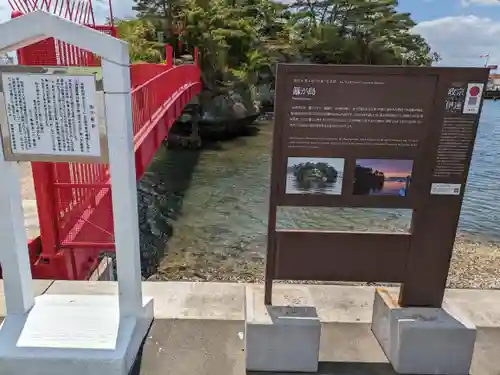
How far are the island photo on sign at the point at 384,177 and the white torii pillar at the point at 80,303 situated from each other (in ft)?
5.20

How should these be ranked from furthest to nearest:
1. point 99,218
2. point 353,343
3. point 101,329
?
point 99,218 → point 353,343 → point 101,329

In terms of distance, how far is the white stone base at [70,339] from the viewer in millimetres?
2883

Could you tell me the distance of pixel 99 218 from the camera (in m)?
5.45

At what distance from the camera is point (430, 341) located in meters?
2.99

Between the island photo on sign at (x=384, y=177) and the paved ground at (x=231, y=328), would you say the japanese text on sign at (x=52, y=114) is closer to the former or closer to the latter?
the paved ground at (x=231, y=328)

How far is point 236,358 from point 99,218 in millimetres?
3031

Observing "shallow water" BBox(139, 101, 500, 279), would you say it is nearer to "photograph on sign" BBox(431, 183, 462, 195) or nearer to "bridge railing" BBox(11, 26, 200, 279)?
"bridge railing" BBox(11, 26, 200, 279)

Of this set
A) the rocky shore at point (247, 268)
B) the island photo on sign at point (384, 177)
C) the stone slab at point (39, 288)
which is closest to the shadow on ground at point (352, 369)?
the island photo on sign at point (384, 177)

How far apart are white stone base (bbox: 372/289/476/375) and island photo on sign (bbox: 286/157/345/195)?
108 centimetres

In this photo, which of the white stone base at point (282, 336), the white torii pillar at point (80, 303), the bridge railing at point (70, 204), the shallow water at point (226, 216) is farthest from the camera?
the shallow water at point (226, 216)

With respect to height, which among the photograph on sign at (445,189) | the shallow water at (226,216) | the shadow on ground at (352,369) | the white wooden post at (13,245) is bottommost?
the shallow water at (226,216)

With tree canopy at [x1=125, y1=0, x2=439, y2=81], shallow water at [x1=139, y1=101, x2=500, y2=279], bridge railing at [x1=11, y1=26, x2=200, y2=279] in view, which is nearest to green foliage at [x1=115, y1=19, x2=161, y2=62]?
tree canopy at [x1=125, y1=0, x2=439, y2=81]

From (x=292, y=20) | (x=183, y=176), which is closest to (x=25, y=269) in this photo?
(x=183, y=176)

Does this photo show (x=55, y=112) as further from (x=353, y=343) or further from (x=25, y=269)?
(x=353, y=343)
